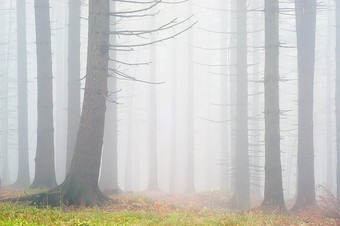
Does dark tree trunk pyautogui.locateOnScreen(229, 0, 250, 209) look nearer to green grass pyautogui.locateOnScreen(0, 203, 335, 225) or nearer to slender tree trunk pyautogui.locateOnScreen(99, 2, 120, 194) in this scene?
slender tree trunk pyautogui.locateOnScreen(99, 2, 120, 194)

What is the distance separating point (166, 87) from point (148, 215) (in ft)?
132

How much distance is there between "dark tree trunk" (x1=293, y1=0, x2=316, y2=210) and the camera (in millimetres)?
12625

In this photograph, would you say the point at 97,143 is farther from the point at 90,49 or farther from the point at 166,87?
the point at 166,87

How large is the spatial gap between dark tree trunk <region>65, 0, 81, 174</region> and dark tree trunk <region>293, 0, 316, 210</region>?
8.22 metres

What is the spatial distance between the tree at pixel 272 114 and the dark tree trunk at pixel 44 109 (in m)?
7.22

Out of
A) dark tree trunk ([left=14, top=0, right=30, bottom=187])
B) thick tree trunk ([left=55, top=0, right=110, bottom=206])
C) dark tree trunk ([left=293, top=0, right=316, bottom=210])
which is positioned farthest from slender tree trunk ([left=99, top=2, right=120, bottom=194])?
dark tree trunk ([left=293, top=0, right=316, bottom=210])

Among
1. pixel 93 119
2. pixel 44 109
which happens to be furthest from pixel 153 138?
pixel 93 119

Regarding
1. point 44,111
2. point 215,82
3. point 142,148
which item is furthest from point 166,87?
point 44,111

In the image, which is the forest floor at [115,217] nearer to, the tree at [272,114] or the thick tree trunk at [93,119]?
the thick tree trunk at [93,119]

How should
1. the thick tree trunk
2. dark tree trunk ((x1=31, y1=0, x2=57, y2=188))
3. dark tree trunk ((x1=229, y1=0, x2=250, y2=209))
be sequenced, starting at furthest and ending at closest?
dark tree trunk ((x1=229, y1=0, x2=250, y2=209)), dark tree trunk ((x1=31, y1=0, x2=57, y2=188)), the thick tree trunk

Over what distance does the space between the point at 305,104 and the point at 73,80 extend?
28.1ft

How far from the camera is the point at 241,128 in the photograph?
1595 cm

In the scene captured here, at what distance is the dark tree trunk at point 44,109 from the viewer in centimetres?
1288

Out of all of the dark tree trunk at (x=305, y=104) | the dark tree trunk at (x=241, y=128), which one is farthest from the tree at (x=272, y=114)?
the dark tree trunk at (x=241, y=128)
